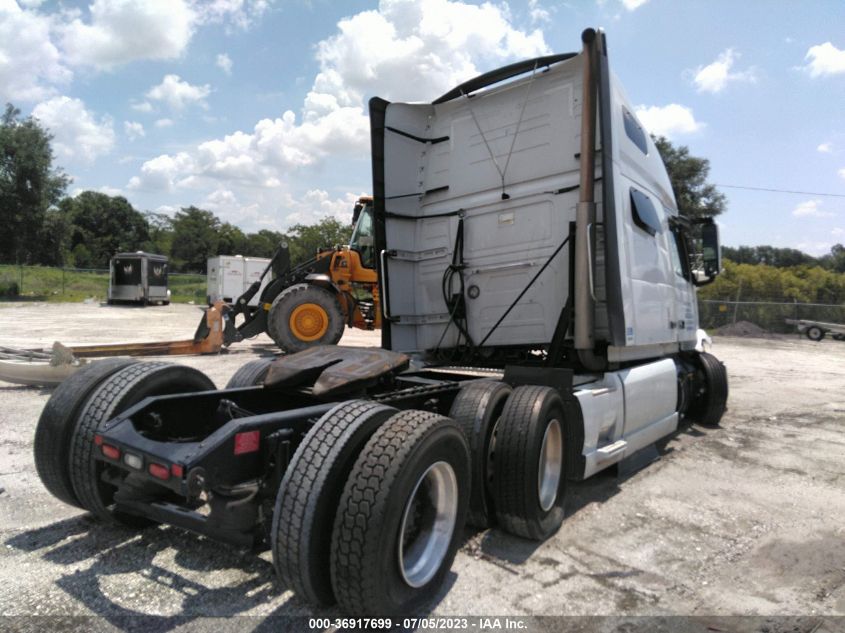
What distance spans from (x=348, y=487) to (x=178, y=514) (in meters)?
0.91

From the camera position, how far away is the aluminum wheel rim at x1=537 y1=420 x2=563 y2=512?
3639 mm

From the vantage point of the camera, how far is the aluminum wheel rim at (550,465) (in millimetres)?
3639

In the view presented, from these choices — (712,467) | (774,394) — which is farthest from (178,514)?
(774,394)

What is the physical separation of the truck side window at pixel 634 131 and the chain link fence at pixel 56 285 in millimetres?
37477

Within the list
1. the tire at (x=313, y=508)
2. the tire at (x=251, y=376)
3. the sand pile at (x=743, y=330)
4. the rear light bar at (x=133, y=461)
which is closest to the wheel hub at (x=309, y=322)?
the tire at (x=251, y=376)

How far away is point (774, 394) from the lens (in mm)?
9672

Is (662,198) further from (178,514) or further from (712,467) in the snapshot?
(178,514)

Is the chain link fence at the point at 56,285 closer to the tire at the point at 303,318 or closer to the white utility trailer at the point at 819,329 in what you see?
the tire at the point at 303,318

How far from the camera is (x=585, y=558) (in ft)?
10.9

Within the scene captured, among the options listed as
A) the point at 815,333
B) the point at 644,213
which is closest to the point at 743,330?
the point at 815,333

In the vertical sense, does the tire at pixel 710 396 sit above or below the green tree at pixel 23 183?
below

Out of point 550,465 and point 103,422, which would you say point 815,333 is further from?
point 103,422

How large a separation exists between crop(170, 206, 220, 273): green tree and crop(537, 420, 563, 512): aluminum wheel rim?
254 ft

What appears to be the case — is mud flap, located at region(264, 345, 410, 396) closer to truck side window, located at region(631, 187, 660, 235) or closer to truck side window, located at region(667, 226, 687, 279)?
truck side window, located at region(631, 187, 660, 235)
